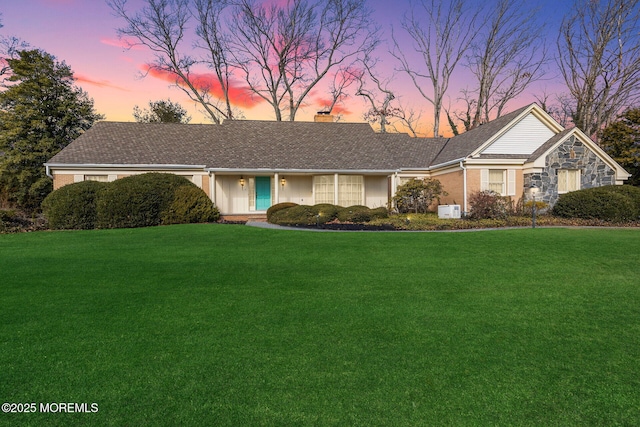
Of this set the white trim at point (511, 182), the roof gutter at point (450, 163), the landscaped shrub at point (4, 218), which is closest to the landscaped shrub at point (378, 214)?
A: the roof gutter at point (450, 163)

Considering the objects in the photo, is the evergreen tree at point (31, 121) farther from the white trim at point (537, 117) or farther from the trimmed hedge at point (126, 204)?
the white trim at point (537, 117)

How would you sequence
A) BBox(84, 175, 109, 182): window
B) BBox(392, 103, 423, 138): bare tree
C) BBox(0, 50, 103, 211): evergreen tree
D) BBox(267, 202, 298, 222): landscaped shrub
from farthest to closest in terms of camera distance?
BBox(392, 103, 423, 138): bare tree
BBox(0, 50, 103, 211): evergreen tree
BBox(84, 175, 109, 182): window
BBox(267, 202, 298, 222): landscaped shrub

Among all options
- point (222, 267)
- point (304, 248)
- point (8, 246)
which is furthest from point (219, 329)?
point (8, 246)

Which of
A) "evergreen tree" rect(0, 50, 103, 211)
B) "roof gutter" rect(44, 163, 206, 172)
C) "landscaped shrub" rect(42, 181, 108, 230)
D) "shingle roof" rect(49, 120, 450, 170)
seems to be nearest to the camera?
"landscaped shrub" rect(42, 181, 108, 230)

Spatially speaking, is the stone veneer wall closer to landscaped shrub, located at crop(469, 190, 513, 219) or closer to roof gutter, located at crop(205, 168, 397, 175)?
landscaped shrub, located at crop(469, 190, 513, 219)

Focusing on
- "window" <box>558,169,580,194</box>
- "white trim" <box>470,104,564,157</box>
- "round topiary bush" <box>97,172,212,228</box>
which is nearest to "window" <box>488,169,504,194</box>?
"white trim" <box>470,104,564,157</box>

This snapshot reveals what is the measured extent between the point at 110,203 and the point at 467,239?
44.2 feet

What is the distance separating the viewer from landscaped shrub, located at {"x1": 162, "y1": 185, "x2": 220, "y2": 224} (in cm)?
1564

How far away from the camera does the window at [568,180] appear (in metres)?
19.0

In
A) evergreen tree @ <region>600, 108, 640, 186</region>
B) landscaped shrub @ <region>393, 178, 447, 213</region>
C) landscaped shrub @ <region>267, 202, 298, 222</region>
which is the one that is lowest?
landscaped shrub @ <region>267, 202, 298, 222</region>

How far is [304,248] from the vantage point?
9.63 meters

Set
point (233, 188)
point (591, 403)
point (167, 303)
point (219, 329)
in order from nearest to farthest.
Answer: point (591, 403) → point (219, 329) → point (167, 303) → point (233, 188)

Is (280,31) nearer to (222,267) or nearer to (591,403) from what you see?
(222,267)

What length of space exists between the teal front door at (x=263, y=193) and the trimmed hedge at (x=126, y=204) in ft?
16.5
